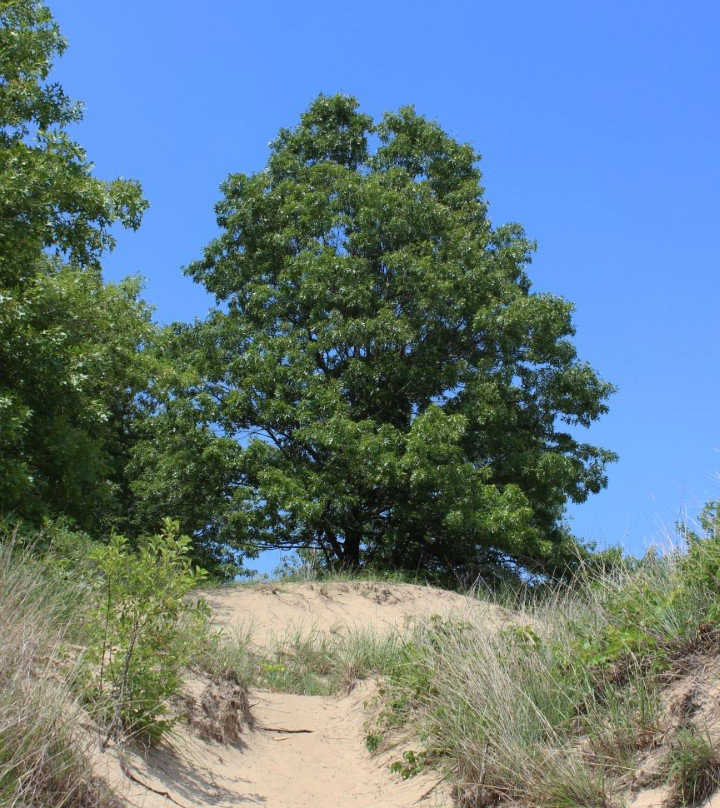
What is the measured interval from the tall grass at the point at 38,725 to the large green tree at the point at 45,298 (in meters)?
6.93

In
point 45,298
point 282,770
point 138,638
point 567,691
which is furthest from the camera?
point 45,298

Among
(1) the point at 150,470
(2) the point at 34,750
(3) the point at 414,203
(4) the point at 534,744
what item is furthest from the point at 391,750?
(3) the point at 414,203

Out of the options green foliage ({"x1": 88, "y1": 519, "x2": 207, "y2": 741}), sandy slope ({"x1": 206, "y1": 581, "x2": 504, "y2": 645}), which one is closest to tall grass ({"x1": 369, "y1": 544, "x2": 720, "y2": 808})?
green foliage ({"x1": 88, "y1": 519, "x2": 207, "y2": 741})

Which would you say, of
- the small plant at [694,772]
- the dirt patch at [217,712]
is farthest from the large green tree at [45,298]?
the small plant at [694,772]

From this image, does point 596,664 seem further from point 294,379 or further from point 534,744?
point 294,379

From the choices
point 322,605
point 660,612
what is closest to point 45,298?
point 322,605

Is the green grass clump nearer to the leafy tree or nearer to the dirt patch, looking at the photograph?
the dirt patch

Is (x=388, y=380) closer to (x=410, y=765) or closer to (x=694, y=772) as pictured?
(x=410, y=765)

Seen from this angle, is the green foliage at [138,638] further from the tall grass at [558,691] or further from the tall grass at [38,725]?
the tall grass at [558,691]

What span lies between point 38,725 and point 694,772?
4.09 meters

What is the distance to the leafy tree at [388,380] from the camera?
17453 mm

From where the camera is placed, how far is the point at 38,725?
4.96 m

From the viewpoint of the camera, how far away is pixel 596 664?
6426 millimetres

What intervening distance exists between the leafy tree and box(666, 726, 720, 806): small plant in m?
11.5
